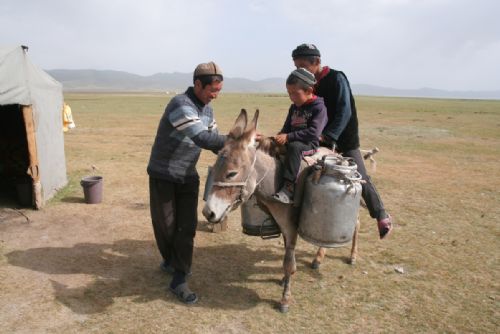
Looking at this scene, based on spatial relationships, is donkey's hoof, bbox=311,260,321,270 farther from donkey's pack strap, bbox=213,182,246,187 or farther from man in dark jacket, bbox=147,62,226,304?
donkey's pack strap, bbox=213,182,246,187

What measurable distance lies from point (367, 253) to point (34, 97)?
7.28m

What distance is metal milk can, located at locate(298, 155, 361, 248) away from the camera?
4.05 meters

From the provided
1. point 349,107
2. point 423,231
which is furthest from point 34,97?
point 423,231

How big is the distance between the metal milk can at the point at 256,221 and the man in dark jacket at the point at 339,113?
4.20ft

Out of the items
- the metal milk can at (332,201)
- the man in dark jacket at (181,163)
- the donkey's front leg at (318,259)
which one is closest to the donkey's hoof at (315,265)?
the donkey's front leg at (318,259)

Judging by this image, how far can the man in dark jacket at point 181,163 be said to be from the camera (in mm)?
4082

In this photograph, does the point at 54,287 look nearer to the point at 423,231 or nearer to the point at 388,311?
the point at 388,311

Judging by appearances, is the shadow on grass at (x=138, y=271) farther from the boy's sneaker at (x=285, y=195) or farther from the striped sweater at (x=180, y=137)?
the striped sweater at (x=180, y=137)

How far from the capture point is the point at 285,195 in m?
4.16

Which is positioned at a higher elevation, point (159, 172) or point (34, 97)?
point (34, 97)

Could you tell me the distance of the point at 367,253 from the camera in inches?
247

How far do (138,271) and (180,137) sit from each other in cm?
232

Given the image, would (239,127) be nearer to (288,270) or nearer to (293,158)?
(293,158)

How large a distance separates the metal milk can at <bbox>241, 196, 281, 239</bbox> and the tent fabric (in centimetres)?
516
